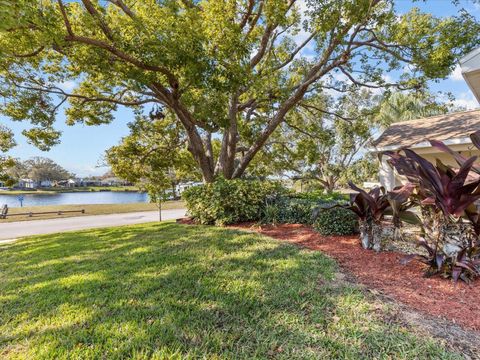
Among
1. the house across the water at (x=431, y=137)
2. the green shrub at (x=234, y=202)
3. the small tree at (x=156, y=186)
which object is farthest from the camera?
the small tree at (x=156, y=186)

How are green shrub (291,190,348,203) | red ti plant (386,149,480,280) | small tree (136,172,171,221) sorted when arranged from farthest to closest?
1. small tree (136,172,171,221)
2. green shrub (291,190,348,203)
3. red ti plant (386,149,480,280)

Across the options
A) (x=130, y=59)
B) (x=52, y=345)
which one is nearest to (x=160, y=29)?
(x=130, y=59)

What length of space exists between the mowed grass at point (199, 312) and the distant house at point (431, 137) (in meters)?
5.92

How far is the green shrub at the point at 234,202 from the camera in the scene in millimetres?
6863

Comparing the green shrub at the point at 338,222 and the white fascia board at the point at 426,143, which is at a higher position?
the white fascia board at the point at 426,143

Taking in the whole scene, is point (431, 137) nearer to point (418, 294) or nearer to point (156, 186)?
point (418, 294)

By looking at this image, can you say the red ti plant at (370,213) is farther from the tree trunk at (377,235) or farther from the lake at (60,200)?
the lake at (60,200)

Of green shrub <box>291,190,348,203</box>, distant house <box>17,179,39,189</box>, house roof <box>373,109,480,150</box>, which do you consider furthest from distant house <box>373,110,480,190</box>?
distant house <box>17,179,39,189</box>

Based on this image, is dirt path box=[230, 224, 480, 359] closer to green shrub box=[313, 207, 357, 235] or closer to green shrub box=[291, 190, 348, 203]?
green shrub box=[313, 207, 357, 235]

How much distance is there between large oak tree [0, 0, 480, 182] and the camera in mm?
5582

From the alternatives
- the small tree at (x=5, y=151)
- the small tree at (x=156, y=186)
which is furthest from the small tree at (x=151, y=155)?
the small tree at (x=5, y=151)

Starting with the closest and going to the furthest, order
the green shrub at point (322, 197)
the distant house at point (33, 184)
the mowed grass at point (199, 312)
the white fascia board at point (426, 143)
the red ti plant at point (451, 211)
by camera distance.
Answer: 1. the mowed grass at point (199, 312)
2. the red ti plant at point (451, 211)
3. the white fascia board at point (426, 143)
4. the green shrub at point (322, 197)
5. the distant house at point (33, 184)

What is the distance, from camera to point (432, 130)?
870cm

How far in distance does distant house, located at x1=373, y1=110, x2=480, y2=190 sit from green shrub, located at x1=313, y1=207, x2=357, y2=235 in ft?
10.2
